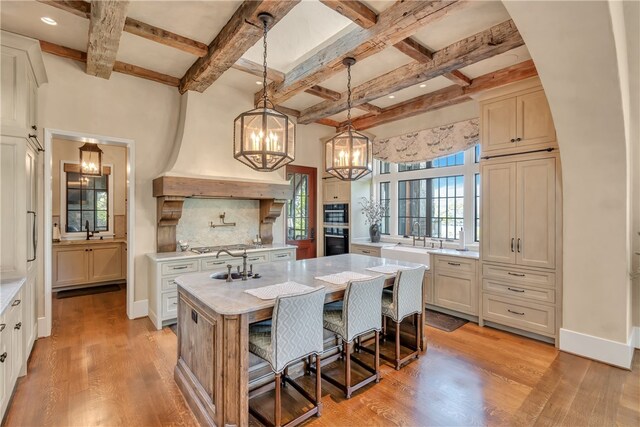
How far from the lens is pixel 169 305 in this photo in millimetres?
3812

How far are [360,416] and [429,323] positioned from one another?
209 centimetres

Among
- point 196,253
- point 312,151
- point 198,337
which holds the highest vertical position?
point 312,151

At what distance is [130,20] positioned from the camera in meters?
2.79

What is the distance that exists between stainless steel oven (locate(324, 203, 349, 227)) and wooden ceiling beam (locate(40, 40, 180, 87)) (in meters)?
3.27

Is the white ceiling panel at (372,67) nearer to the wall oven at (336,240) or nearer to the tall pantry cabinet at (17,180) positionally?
the wall oven at (336,240)

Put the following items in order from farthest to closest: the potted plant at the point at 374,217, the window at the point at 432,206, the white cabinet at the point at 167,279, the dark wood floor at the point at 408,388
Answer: the potted plant at the point at 374,217, the window at the point at 432,206, the white cabinet at the point at 167,279, the dark wood floor at the point at 408,388

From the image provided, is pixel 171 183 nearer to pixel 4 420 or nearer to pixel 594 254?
pixel 4 420

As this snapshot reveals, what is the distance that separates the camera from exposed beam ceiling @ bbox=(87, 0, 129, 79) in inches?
93.8

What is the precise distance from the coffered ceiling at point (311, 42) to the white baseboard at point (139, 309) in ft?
9.63

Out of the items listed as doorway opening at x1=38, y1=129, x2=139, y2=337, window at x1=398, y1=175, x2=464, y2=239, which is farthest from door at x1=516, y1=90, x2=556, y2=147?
doorway opening at x1=38, y1=129, x2=139, y2=337

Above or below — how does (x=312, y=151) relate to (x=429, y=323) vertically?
above

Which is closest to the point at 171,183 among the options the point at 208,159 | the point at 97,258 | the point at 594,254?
the point at 208,159

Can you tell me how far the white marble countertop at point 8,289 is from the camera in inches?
77.4

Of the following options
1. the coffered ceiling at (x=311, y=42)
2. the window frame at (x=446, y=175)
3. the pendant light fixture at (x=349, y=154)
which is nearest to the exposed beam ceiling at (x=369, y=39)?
the coffered ceiling at (x=311, y=42)
